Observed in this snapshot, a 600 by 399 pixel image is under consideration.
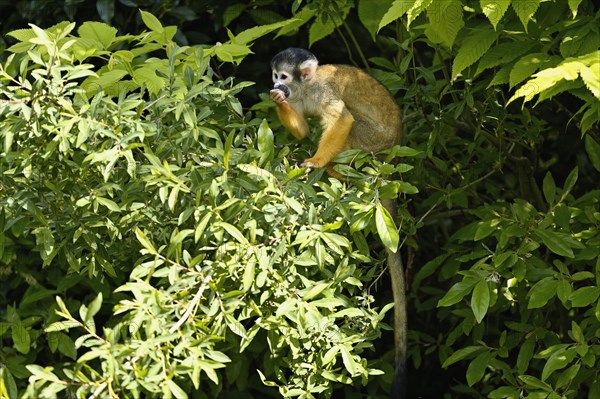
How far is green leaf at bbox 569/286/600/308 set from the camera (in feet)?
11.6

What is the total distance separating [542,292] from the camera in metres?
3.65

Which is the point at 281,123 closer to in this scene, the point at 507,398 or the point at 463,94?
the point at 463,94

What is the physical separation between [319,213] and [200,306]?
2.12 ft

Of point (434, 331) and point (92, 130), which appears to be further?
point (434, 331)

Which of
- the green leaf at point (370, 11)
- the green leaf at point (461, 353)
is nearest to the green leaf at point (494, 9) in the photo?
the green leaf at point (370, 11)

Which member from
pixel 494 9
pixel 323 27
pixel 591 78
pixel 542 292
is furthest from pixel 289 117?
pixel 591 78

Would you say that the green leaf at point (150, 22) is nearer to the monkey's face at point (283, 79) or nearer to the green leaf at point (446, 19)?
the monkey's face at point (283, 79)

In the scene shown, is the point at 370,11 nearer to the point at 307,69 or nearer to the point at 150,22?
the point at 307,69

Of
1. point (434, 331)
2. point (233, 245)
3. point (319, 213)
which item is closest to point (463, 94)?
point (319, 213)

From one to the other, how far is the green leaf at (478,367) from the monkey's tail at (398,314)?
1.19 feet

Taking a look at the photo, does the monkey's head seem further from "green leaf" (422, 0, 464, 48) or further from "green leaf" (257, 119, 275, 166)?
"green leaf" (257, 119, 275, 166)

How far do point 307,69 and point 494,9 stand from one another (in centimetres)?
133

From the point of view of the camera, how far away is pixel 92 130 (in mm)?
3219

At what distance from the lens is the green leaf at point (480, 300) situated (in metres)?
3.55
